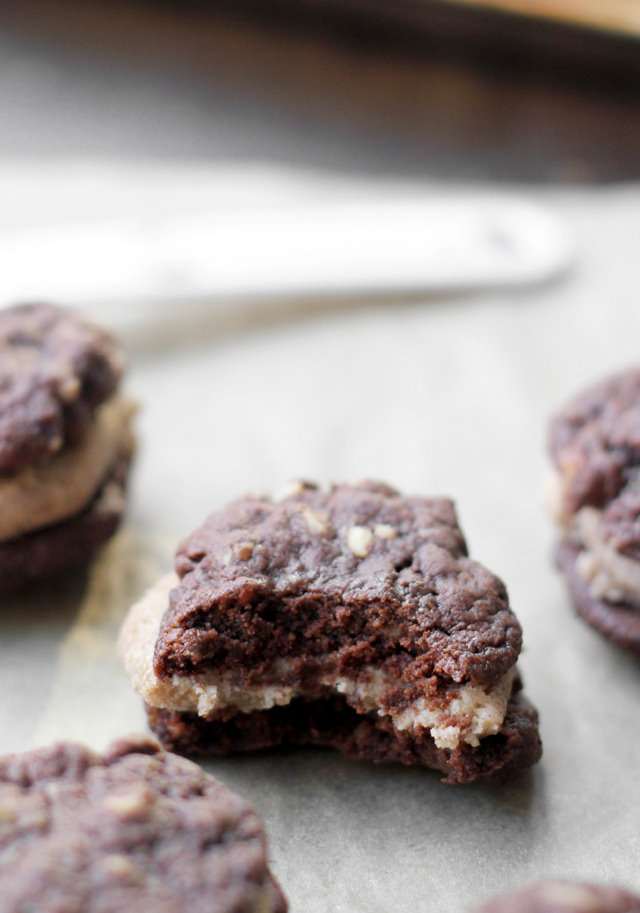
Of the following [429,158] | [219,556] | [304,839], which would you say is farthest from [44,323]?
A: [429,158]

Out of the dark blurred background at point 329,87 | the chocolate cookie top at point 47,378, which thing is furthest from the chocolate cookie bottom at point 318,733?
the dark blurred background at point 329,87

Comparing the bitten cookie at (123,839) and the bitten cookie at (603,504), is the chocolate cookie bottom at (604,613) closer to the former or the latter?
the bitten cookie at (603,504)

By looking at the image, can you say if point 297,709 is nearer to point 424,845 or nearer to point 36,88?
point 424,845

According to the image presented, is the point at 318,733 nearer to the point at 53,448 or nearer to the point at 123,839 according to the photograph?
the point at 123,839

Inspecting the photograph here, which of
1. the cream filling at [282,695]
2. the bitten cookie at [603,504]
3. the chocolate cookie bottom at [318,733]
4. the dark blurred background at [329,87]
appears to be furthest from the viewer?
the dark blurred background at [329,87]

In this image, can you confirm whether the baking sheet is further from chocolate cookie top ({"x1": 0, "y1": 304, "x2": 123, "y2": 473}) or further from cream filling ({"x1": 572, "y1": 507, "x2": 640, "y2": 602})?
chocolate cookie top ({"x1": 0, "y1": 304, "x2": 123, "y2": 473})

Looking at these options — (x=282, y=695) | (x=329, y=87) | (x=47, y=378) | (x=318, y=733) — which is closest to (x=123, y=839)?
(x=282, y=695)
